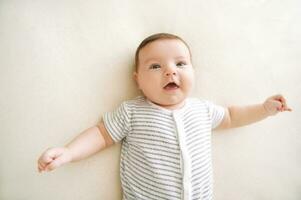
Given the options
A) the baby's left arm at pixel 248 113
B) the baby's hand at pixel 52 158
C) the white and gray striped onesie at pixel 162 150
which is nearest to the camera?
the baby's hand at pixel 52 158

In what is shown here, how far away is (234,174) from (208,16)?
57 cm

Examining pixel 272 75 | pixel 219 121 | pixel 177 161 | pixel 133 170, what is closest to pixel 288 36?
pixel 272 75

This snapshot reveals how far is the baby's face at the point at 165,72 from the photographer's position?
930 millimetres

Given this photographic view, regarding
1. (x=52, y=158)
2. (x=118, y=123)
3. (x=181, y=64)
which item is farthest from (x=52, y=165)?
(x=181, y=64)

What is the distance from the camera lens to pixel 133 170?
941 mm

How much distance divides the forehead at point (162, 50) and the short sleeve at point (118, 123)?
0.57 feet

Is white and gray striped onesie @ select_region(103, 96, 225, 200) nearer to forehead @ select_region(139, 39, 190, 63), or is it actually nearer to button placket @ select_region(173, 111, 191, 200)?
button placket @ select_region(173, 111, 191, 200)

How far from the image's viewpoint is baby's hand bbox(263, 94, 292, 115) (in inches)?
39.2

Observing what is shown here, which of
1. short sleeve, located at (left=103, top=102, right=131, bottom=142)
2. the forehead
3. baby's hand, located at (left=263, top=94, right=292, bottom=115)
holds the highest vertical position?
the forehead

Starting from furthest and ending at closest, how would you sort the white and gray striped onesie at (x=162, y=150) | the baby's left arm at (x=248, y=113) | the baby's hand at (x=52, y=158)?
the baby's left arm at (x=248, y=113), the white and gray striped onesie at (x=162, y=150), the baby's hand at (x=52, y=158)

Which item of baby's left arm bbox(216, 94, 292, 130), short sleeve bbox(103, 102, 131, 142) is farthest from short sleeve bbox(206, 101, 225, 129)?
short sleeve bbox(103, 102, 131, 142)

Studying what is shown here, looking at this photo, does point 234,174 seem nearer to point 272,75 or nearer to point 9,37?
point 272,75

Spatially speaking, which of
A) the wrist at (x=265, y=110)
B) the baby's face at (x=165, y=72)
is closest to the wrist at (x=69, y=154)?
the baby's face at (x=165, y=72)

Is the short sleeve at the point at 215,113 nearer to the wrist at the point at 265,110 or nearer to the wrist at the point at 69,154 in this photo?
the wrist at the point at 265,110
